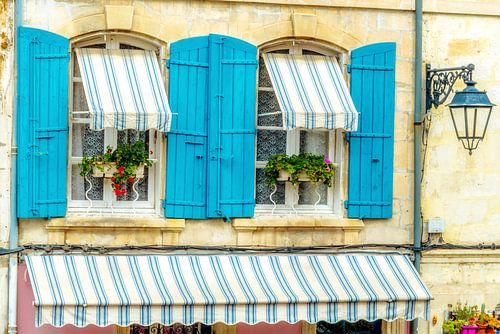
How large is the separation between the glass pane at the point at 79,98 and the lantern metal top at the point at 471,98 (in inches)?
143

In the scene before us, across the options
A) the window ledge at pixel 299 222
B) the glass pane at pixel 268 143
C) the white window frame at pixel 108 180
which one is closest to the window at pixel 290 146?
the glass pane at pixel 268 143

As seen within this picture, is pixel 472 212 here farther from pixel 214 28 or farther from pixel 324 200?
pixel 214 28

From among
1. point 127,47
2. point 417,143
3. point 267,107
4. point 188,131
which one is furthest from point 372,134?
point 127,47

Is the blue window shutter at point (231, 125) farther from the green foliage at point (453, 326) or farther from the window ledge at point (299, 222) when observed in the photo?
the green foliage at point (453, 326)

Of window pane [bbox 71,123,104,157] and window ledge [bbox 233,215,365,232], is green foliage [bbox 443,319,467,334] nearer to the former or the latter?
window ledge [bbox 233,215,365,232]

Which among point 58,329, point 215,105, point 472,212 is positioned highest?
point 215,105

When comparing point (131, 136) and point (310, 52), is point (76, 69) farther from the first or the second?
point (310, 52)

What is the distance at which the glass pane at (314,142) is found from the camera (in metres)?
15.5

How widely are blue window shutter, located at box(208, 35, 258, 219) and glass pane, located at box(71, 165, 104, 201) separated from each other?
1.11 meters

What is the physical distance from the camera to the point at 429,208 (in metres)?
15.8

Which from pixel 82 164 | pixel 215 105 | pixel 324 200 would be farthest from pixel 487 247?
pixel 82 164

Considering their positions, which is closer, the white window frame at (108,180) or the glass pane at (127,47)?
the white window frame at (108,180)

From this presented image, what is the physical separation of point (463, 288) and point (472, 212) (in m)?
0.80

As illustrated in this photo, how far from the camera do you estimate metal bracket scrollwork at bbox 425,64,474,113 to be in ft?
50.7
